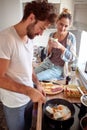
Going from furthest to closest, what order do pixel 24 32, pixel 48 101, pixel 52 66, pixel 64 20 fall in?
pixel 52 66, pixel 64 20, pixel 48 101, pixel 24 32

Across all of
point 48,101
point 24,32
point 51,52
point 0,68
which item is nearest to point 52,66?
point 51,52

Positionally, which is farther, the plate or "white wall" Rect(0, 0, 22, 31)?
"white wall" Rect(0, 0, 22, 31)

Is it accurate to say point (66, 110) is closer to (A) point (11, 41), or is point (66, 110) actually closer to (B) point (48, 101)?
(B) point (48, 101)

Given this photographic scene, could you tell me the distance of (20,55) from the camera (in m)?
1.08

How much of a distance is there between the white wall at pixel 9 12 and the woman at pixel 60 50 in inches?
23.8

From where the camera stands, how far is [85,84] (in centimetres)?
159

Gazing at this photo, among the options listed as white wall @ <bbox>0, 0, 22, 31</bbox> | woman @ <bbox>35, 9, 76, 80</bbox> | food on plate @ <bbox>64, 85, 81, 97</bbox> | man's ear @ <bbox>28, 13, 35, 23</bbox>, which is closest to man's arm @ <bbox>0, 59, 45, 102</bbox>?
man's ear @ <bbox>28, 13, 35, 23</bbox>

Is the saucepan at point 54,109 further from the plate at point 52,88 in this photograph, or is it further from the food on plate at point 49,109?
the plate at point 52,88

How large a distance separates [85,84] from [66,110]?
52cm

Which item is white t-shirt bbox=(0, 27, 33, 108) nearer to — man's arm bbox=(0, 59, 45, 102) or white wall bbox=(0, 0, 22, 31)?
man's arm bbox=(0, 59, 45, 102)

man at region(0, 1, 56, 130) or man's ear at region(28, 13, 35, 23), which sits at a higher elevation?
man's ear at region(28, 13, 35, 23)

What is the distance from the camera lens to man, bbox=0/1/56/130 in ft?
3.27

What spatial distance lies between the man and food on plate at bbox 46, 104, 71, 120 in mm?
91

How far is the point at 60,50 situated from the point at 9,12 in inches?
36.1
